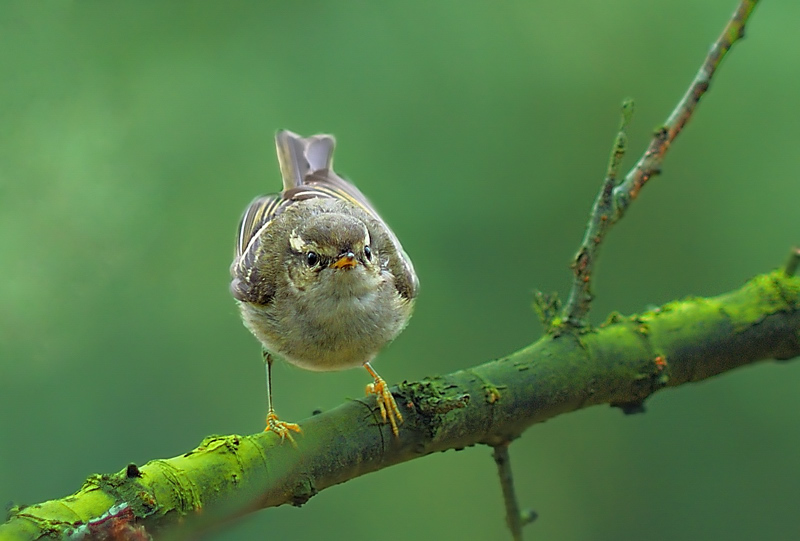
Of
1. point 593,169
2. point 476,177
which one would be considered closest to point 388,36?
point 476,177

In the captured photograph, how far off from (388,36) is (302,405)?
1.95 m

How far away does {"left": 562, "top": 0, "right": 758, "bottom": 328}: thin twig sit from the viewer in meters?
2.79

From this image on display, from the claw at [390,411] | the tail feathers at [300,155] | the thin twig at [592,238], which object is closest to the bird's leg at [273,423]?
the claw at [390,411]

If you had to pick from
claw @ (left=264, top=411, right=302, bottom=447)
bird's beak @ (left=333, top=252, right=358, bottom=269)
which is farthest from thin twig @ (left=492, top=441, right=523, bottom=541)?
bird's beak @ (left=333, top=252, right=358, bottom=269)

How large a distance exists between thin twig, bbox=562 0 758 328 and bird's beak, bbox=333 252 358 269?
745 millimetres

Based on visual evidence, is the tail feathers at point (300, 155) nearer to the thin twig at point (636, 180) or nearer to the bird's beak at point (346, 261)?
the bird's beak at point (346, 261)

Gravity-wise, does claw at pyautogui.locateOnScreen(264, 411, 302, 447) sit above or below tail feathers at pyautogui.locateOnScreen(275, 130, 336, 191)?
below

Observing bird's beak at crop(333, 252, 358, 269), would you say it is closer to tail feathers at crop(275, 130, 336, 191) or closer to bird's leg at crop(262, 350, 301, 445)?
bird's leg at crop(262, 350, 301, 445)

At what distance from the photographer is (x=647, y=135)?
489 centimetres

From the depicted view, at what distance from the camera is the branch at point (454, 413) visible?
6.29 feet

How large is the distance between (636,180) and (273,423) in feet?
4.64

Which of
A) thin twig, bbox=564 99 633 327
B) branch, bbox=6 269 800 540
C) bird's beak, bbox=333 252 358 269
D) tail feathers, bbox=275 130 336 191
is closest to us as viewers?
branch, bbox=6 269 800 540

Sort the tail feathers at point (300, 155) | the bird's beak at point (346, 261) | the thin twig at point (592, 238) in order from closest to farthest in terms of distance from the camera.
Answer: the thin twig at point (592, 238) < the bird's beak at point (346, 261) < the tail feathers at point (300, 155)

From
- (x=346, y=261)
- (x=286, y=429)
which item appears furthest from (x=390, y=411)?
(x=346, y=261)
